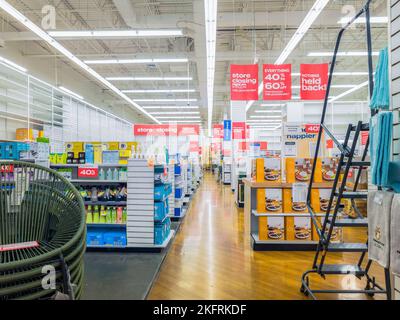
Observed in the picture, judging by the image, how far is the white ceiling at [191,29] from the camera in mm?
7141

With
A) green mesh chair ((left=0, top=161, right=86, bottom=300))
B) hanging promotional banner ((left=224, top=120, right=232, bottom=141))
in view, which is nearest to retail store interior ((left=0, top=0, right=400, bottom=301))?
green mesh chair ((left=0, top=161, right=86, bottom=300))

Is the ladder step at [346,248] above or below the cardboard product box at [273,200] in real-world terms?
below

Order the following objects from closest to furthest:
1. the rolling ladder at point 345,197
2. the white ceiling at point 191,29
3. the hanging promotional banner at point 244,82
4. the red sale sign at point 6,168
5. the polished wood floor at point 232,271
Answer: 1. the red sale sign at point 6,168
2. the rolling ladder at point 345,197
3. the polished wood floor at point 232,271
4. the hanging promotional banner at point 244,82
5. the white ceiling at point 191,29

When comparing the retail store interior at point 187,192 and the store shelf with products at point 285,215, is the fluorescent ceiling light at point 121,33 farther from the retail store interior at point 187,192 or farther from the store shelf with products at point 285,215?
the store shelf with products at point 285,215

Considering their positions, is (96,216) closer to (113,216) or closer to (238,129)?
(113,216)

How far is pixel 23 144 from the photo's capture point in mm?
5020

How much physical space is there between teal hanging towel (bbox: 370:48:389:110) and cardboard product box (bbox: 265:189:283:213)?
2925mm

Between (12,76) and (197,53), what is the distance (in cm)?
548

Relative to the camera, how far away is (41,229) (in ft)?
4.14

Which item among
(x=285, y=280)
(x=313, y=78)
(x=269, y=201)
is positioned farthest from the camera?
(x=313, y=78)

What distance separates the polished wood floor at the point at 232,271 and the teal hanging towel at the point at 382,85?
2231 millimetres

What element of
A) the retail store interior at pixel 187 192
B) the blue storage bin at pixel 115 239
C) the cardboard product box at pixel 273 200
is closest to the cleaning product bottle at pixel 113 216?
the retail store interior at pixel 187 192
